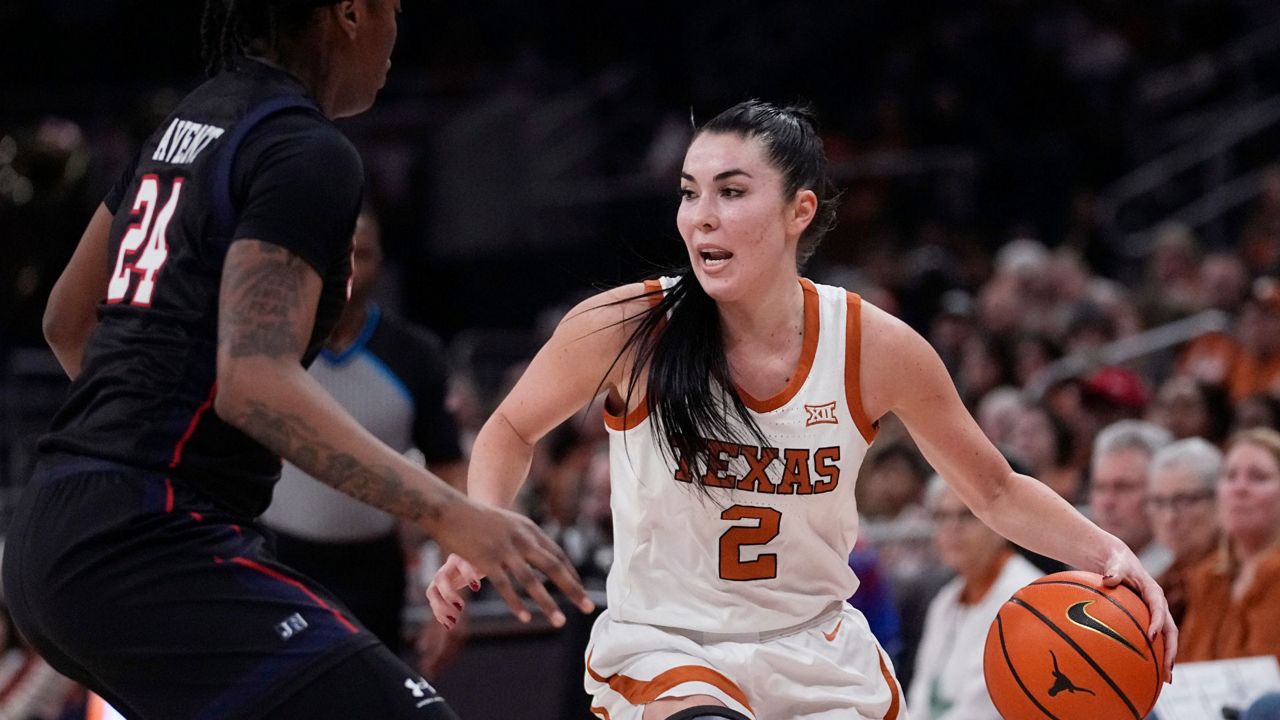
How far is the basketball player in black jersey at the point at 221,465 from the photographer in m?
2.60

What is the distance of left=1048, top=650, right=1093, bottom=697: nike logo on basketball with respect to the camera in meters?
3.82

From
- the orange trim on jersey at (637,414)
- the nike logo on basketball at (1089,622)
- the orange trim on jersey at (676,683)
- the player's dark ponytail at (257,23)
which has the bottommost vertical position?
the orange trim on jersey at (676,683)

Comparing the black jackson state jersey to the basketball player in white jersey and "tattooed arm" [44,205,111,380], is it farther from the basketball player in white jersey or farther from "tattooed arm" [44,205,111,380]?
the basketball player in white jersey

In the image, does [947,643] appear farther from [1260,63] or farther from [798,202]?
[1260,63]

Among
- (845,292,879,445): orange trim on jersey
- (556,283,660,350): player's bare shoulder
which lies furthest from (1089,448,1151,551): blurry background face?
(556,283,660,350): player's bare shoulder

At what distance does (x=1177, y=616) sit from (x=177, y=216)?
165 inches

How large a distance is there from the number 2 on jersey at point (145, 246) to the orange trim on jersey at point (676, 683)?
57.0 inches

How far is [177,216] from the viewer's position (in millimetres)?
2795

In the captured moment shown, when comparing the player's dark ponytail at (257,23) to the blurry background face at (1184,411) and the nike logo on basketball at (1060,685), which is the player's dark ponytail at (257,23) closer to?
the nike logo on basketball at (1060,685)

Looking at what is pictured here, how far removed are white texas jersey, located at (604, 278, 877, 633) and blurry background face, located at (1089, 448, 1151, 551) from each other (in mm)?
2690

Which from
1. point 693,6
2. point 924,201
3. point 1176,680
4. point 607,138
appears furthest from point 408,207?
point 1176,680

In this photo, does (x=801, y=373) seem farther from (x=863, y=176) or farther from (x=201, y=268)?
(x=863, y=176)

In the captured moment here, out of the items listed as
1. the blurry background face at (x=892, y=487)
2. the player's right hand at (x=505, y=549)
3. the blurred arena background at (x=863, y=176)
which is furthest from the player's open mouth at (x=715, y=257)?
the blurry background face at (x=892, y=487)

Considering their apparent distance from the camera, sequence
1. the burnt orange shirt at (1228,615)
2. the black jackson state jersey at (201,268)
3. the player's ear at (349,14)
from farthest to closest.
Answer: the burnt orange shirt at (1228,615) < the player's ear at (349,14) < the black jackson state jersey at (201,268)
